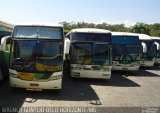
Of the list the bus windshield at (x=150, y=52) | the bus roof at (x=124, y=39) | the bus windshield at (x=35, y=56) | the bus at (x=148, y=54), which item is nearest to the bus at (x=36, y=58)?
the bus windshield at (x=35, y=56)

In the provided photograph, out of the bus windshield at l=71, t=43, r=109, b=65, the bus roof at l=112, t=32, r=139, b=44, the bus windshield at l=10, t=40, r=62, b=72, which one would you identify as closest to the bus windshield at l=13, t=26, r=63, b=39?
the bus windshield at l=10, t=40, r=62, b=72

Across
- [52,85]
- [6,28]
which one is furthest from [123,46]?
[52,85]

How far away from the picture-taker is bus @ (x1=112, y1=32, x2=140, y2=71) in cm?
1894

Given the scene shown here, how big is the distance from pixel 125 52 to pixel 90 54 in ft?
15.8

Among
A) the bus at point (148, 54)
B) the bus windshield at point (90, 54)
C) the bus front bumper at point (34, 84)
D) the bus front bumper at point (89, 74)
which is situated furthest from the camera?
the bus at point (148, 54)

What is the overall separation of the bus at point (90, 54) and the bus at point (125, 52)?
3.97 m

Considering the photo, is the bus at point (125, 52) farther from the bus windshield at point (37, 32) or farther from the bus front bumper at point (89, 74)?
the bus windshield at point (37, 32)

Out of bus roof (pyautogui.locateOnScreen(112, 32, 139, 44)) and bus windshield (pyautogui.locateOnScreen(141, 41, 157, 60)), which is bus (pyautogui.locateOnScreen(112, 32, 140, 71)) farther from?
bus windshield (pyautogui.locateOnScreen(141, 41, 157, 60))

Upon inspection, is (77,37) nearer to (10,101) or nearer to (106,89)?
(106,89)

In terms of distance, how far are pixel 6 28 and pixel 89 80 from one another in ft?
18.3

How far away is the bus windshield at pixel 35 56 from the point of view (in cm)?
1123

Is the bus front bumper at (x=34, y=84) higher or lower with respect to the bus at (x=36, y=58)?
lower

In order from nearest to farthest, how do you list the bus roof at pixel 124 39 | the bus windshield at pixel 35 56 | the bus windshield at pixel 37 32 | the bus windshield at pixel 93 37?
the bus windshield at pixel 35 56 < the bus windshield at pixel 37 32 < the bus windshield at pixel 93 37 < the bus roof at pixel 124 39

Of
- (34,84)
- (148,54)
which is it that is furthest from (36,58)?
(148,54)
